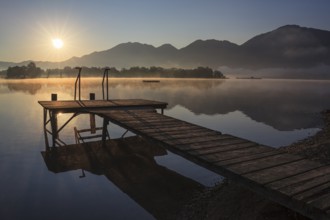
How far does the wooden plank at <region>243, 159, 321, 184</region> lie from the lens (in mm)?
5996

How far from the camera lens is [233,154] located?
7.80m

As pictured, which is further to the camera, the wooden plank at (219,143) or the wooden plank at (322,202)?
the wooden plank at (219,143)

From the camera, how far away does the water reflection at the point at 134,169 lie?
31.7 feet

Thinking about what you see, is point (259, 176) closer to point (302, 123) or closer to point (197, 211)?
point (197, 211)

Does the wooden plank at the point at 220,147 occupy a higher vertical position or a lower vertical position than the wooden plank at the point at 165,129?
lower

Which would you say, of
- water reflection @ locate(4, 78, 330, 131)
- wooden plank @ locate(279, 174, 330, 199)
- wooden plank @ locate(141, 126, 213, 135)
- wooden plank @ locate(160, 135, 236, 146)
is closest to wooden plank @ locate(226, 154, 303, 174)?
wooden plank @ locate(279, 174, 330, 199)

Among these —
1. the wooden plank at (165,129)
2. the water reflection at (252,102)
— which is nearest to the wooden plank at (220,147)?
the wooden plank at (165,129)

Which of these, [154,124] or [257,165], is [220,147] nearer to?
[257,165]

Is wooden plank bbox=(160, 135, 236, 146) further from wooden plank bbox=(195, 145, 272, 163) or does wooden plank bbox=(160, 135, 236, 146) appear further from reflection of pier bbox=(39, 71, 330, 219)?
wooden plank bbox=(195, 145, 272, 163)

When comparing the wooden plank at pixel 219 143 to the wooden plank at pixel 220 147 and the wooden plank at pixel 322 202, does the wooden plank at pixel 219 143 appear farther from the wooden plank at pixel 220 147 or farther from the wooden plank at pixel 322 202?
the wooden plank at pixel 322 202

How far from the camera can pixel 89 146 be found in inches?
675

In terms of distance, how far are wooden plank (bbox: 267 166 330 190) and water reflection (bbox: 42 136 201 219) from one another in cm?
380

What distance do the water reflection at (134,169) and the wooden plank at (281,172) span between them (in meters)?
3.34

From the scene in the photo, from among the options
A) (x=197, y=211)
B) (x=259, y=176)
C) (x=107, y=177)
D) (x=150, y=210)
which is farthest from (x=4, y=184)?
(x=259, y=176)
